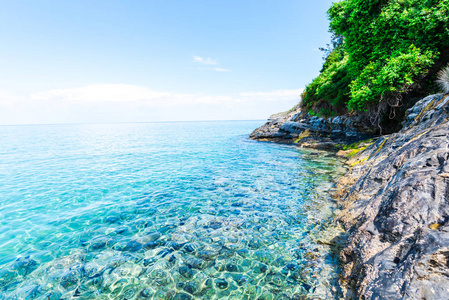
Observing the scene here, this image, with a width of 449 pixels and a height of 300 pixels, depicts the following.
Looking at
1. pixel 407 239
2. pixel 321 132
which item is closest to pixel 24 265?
pixel 407 239

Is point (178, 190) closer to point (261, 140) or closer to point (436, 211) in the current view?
point (436, 211)

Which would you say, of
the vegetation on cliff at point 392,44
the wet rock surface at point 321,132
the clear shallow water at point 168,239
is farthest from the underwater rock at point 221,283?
the wet rock surface at point 321,132

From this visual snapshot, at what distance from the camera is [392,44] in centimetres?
1861

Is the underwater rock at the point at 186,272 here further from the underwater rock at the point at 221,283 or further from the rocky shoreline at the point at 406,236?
the rocky shoreline at the point at 406,236

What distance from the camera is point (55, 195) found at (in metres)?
11.9

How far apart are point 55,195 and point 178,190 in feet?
25.0

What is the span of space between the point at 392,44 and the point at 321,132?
14.1 m

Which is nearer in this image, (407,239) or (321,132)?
(407,239)

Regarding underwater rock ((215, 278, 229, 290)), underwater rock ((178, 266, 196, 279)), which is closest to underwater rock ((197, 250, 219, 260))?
underwater rock ((178, 266, 196, 279))

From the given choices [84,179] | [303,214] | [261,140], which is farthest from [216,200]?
[261,140]

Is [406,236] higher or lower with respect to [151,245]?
higher

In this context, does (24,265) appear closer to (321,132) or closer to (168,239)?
(168,239)

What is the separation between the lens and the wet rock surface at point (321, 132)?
25547 millimetres

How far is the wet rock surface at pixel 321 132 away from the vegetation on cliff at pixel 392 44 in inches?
136
